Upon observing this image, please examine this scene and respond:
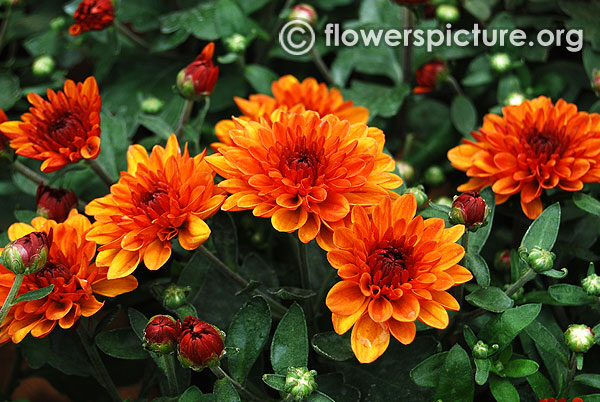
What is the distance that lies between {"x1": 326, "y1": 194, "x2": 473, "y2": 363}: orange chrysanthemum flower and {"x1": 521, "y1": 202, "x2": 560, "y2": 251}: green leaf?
0.15m

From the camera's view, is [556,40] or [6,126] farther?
[556,40]

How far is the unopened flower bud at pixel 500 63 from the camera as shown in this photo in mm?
1205

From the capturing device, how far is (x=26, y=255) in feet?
2.37

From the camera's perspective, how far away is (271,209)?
73 centimetres

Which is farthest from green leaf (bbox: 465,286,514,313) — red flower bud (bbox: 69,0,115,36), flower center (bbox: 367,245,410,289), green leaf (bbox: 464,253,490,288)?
red flower bud (bbox: 69,0,115,36)

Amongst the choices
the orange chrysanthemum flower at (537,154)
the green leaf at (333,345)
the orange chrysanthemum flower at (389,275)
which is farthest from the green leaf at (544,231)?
the green leaf at (333,345)

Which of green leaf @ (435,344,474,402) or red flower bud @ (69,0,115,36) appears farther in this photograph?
red flower bud @ (69,0,115,36)

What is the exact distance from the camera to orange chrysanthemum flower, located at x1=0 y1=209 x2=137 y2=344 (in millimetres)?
766

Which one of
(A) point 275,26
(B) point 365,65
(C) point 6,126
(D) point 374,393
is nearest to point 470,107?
(B) point 365,65

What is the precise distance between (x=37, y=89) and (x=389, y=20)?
727 millimetres

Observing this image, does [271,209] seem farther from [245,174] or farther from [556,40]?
[556,40]

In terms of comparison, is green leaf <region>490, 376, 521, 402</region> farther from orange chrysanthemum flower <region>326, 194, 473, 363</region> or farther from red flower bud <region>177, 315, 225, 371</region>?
red flower bud <region>177, 315, 225, 371</region>

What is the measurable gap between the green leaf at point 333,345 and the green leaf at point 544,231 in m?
0.26

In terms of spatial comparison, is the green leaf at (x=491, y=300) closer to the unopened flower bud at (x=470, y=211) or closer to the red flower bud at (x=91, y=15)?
the unopened flower bud at (x=470, y=211)
